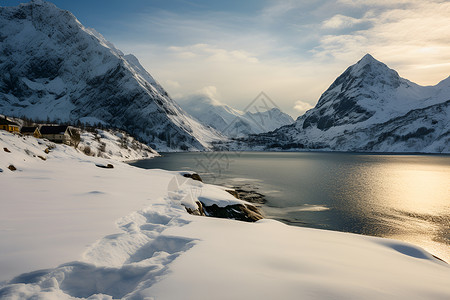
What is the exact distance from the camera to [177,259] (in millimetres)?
7824

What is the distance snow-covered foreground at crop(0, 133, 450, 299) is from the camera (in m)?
6.09

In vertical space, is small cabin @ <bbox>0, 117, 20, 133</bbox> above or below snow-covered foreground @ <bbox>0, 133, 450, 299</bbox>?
above

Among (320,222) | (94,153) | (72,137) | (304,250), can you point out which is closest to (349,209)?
(320,222)

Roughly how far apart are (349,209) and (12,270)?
40.2 m

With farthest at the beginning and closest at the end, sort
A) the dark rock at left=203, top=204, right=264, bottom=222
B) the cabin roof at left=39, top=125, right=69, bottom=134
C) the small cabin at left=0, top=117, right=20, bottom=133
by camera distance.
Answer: the cabin roof at left=39, top=125, right=69, bottom=134 → the small cabin at left=0, top=117, right=20, bottom=133 → the dark rock at left=203, top=204, right=264, bottom=222

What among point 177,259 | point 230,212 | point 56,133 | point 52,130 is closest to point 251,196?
point 230,212

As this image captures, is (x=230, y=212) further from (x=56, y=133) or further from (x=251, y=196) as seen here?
(x=56, y=133)

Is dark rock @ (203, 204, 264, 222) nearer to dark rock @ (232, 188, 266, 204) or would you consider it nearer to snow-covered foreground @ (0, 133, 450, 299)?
snow-covered foreground @ (0, 133, 450, 299)

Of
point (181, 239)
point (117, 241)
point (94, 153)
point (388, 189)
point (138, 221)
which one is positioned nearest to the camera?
point (117, 241)

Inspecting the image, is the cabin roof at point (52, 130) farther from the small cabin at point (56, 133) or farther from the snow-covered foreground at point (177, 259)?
the snow-covered foreground at point (177, 259)

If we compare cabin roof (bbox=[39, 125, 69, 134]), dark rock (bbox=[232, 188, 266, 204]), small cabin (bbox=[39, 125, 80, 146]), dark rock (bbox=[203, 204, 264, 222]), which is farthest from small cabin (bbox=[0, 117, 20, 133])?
dark rock (bbox=[203, 204, 264, 222])

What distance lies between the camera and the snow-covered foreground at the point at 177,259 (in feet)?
20.0

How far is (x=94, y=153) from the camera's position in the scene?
324 ft

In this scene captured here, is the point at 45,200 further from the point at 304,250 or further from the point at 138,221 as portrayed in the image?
the point at 304,250
